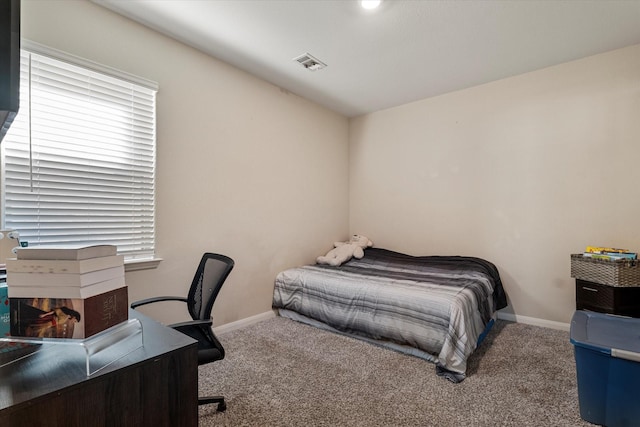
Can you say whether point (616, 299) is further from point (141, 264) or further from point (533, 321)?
point (141, 264)

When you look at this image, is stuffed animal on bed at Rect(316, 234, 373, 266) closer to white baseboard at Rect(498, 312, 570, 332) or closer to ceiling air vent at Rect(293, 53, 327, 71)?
white baseboard at Rect(498, 312, 570, 332)

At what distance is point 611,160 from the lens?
278 centimetres

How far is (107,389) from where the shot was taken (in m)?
0.84

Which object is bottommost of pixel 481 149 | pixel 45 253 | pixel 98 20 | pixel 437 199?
pixel 45 253

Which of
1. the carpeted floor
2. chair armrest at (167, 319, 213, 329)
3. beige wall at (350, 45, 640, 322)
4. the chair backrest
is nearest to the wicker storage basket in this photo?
beige wall at (350, 45, 640, 322)

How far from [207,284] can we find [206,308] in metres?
0.18

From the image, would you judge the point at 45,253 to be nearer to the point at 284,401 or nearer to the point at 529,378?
the point at 284,401

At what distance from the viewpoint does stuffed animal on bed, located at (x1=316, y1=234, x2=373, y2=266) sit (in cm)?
364

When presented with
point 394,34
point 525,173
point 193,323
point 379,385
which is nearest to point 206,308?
point 193,323

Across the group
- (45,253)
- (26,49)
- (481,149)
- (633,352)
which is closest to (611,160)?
(481,149)

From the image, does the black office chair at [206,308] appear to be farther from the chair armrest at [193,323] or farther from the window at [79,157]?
the window at [79,157]

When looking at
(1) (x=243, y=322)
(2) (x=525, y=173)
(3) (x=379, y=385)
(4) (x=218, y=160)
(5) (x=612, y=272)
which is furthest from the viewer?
(2) (x=525, y=173)

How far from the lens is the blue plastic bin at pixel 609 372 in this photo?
1.48 m

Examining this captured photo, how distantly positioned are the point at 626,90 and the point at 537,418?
113 inches
